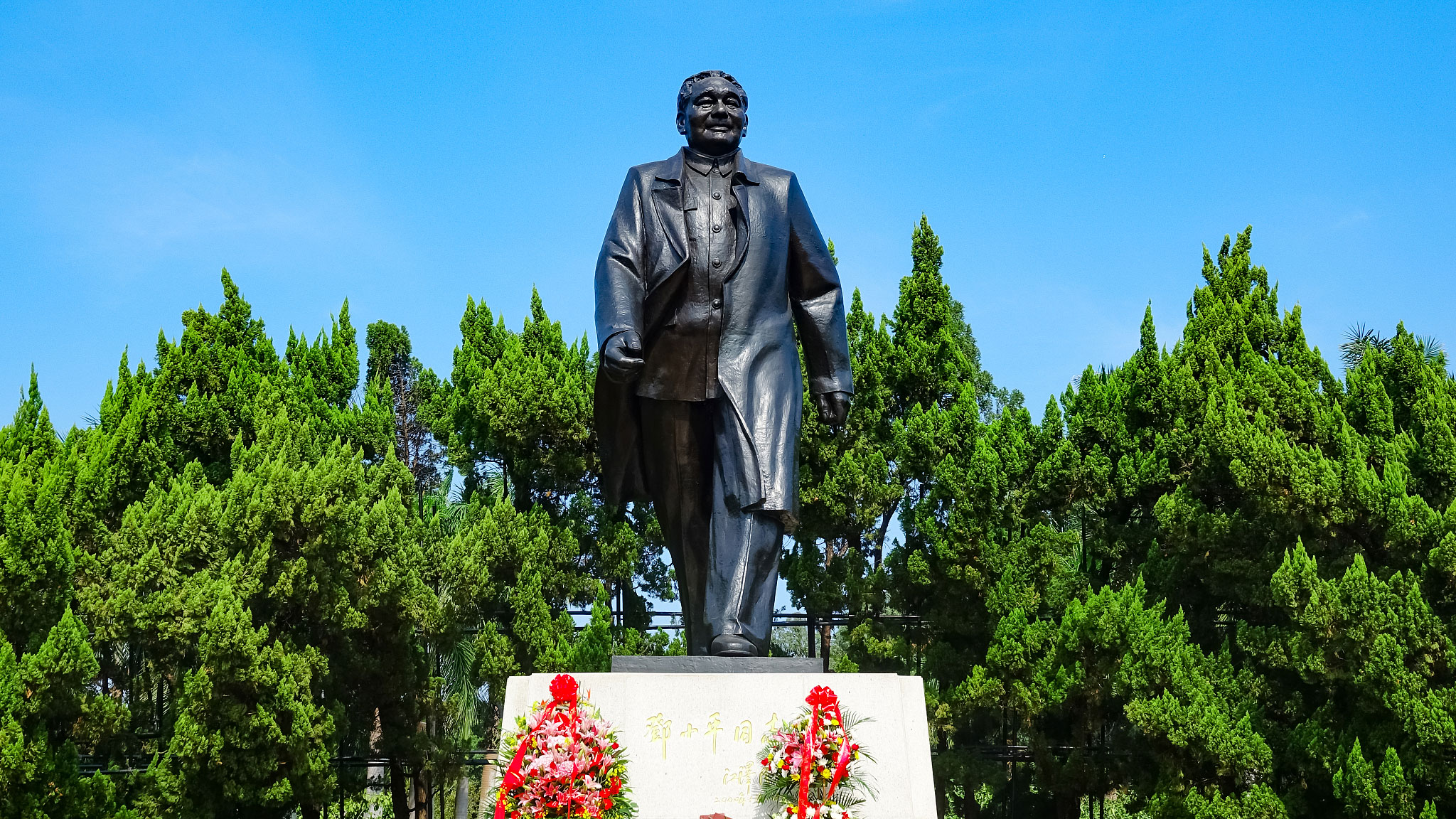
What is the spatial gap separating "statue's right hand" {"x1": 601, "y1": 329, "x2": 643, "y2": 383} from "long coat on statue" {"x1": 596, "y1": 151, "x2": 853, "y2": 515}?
0.05 meters

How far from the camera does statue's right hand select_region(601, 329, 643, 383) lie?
555 cm

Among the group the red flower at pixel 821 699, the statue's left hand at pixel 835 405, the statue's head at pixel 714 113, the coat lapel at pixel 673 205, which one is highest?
the statue's head at pixel 714 113

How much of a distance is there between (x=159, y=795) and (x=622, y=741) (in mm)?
7949

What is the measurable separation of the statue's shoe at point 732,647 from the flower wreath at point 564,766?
2.32ft

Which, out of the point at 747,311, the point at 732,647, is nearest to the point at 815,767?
the point at 732,647

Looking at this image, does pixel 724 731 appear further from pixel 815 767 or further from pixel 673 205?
pixel 673 205

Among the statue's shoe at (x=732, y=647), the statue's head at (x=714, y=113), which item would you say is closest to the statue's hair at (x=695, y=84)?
the statue's head at (x=714, y=113)

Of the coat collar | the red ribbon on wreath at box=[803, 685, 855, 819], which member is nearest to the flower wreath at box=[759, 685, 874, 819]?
the red ribbon on wreath at box=[803, 685, 855, 819]

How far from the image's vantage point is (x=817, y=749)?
181 inches

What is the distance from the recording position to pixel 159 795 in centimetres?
1110

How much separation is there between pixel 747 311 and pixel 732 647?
1.49 m

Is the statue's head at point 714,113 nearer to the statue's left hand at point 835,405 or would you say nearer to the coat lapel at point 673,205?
the coat lapel at point 673,205

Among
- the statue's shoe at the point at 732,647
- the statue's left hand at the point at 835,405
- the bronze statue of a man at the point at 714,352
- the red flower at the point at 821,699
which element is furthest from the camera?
the statue's left hand at the point at 835,405

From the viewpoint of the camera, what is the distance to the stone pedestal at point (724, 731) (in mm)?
4742
